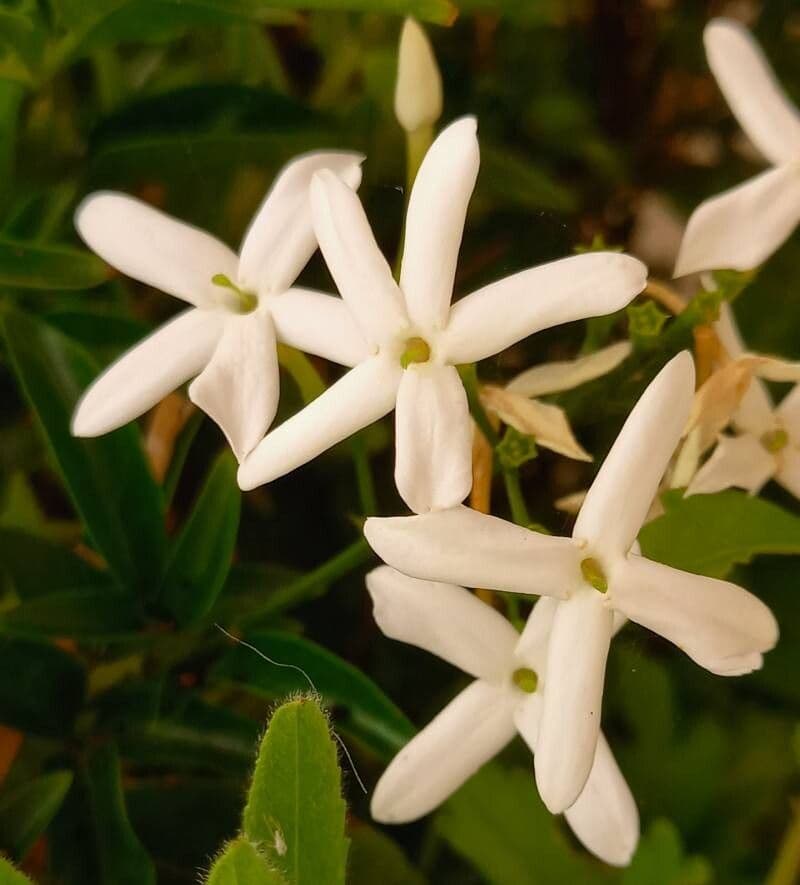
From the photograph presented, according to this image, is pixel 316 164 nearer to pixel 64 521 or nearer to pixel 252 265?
pixel 252 265

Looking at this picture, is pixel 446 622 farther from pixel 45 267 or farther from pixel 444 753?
pixel 45 267

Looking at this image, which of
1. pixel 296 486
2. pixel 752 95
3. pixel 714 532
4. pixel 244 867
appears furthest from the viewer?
pixel 296 486

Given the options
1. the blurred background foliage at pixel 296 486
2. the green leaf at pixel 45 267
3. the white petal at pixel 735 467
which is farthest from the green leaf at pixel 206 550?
the white petal at pixel 735 467

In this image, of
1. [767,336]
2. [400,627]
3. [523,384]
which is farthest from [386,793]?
[767,336]

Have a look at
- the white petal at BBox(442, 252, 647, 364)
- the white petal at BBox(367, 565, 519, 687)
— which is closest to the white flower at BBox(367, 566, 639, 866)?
the white petal at BBox(367, 565, 519, 687)

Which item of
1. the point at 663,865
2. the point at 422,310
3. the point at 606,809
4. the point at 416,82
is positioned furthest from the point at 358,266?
the point at 663,865

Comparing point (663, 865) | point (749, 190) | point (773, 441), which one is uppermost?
point (749, 190)
